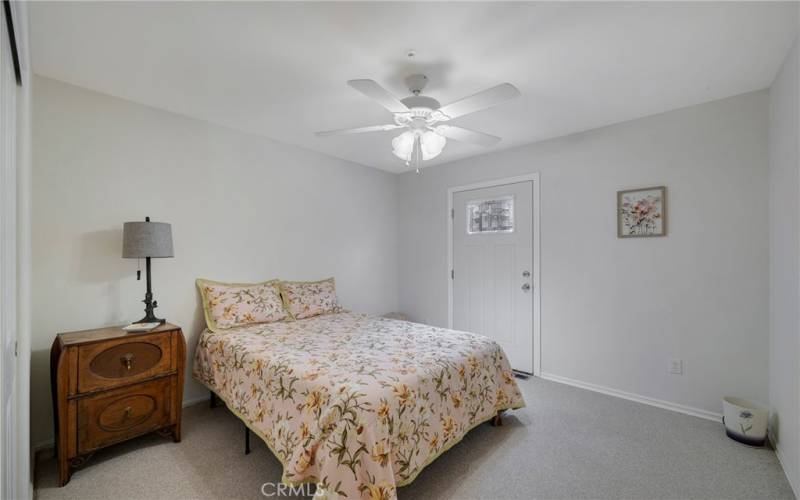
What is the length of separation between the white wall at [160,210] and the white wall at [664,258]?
2195 mm

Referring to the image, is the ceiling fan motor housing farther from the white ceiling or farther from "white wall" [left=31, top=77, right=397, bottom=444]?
"white wall" [left=31, top=77, right=397, bottom=444]

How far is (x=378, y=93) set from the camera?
6.03ft

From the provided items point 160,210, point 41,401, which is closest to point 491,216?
point 160,210

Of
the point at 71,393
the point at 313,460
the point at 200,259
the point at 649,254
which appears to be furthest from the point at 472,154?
the point at 71,393

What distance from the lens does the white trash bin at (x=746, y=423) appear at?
7.28 ft

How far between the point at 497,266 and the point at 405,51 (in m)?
2.47

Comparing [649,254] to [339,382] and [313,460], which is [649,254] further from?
[313,460]

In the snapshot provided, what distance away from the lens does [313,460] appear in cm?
161

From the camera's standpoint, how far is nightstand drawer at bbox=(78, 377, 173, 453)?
2010 millimetres

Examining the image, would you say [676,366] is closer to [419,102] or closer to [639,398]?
[639,398]

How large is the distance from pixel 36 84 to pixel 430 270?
367cm

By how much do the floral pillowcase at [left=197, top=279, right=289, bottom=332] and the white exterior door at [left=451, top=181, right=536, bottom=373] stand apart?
2.03 m

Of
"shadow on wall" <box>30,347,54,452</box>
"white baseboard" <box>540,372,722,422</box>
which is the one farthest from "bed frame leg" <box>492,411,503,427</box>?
"shadow on wall" <box>30,347,54,452</box>

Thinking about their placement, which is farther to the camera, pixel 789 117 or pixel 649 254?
pixel 649 254
